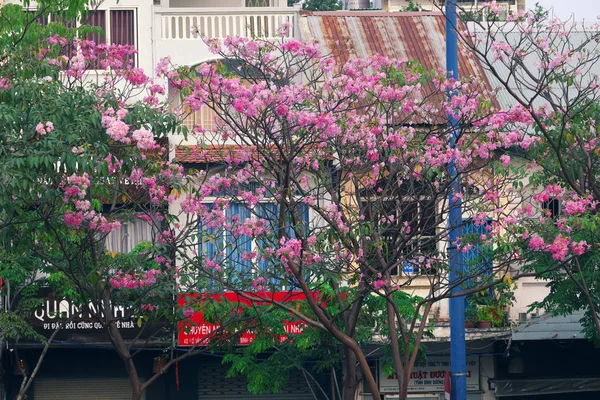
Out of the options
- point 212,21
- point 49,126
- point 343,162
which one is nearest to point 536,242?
point 343,162

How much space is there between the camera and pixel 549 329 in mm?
21594

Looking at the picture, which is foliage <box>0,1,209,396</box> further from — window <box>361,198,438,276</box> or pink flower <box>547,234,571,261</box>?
pink flower <box>547,234,571,261</box>

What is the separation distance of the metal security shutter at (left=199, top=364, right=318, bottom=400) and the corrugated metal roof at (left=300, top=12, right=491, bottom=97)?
6809 millimetres

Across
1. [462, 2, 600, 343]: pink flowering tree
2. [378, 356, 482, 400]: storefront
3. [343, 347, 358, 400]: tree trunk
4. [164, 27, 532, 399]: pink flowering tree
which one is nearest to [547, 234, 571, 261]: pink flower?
[462, 2, 600, 343]: pink flowering tree

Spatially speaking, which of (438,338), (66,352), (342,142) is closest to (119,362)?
(66,352)

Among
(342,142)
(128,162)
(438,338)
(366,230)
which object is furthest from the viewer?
(438,338)

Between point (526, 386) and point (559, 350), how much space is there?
1.10 metres

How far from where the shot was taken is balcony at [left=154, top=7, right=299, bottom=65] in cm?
2253

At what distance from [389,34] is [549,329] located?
7141 millimetres

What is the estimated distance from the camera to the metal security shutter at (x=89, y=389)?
2288cm

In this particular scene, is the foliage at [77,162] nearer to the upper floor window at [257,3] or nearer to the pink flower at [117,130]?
the pink flower at [117,130]

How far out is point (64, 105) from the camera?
12.0 m

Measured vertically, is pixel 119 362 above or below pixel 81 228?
below

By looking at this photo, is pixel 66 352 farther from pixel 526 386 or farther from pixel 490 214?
pixel 490 214
